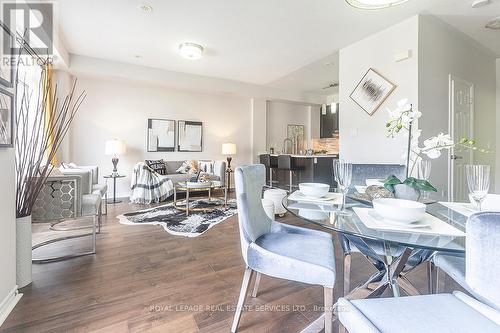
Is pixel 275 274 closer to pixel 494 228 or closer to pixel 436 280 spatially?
pixel 494 228

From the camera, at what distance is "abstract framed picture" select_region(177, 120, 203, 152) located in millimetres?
5659

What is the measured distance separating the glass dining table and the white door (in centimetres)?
259

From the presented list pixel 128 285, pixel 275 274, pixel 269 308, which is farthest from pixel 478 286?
pixel 128 285

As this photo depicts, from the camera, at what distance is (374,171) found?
229 centimetres

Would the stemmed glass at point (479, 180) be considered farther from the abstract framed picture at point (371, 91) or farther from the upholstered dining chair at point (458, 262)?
the abstract framed picture at point (371, 91)

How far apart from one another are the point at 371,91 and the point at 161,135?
425cm

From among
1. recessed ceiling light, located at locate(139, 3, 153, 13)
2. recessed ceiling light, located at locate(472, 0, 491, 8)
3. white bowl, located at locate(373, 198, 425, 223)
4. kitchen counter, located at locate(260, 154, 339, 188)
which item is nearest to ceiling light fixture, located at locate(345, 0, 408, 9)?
recessed ceiling light, located at locate(472, 0, 491, 8)

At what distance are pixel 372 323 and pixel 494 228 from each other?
42 centimetres

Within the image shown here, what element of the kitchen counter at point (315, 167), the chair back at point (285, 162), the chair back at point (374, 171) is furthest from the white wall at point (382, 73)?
the chair back at point (285, 162)

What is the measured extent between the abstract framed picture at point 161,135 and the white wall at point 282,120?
2.62 metres

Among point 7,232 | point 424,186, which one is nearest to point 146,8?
point 7,232

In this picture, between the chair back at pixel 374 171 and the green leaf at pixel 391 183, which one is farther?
the chair back at pixel 374 171

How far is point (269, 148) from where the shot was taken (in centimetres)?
679

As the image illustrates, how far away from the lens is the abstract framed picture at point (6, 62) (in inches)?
57.2
